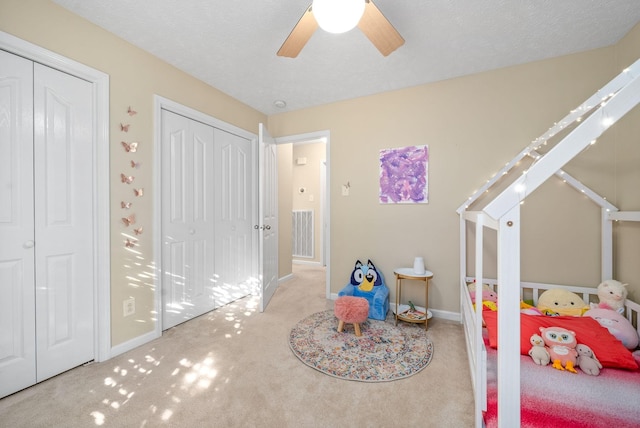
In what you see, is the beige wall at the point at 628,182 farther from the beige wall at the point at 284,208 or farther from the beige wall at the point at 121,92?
the beige wall at the point at 121,92

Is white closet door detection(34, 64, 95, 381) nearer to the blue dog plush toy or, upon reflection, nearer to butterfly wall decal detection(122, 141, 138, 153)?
butterfly wall decal detection(122, 141, 138, 153)

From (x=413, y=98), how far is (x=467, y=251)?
1634mm

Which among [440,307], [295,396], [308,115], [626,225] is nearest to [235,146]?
[308,115]

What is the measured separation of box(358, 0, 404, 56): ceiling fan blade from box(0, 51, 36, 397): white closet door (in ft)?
6.64

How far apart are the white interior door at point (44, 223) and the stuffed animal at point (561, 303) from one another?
3.24m

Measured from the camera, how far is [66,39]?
1749 mm

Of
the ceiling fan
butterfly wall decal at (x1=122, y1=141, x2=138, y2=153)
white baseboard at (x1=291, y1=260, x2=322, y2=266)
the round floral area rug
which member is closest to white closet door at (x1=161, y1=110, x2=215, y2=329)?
butterfly wall decal at (x1=122, y1=141, x2=138, y2=153)

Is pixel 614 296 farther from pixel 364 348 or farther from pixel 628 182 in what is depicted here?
pixel 364 348

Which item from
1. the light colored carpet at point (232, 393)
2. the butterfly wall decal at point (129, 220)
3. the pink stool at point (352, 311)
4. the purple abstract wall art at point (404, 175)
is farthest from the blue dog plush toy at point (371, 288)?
the butterfly wall decal at point (129, 220)

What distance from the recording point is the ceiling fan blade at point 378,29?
4.79ft

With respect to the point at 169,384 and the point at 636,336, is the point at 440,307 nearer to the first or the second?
the point at 636,336

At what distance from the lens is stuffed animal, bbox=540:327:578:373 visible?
1.20 meters

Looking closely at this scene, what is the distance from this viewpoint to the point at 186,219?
101 inches

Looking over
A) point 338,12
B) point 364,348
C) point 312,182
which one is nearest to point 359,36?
point 338,12
